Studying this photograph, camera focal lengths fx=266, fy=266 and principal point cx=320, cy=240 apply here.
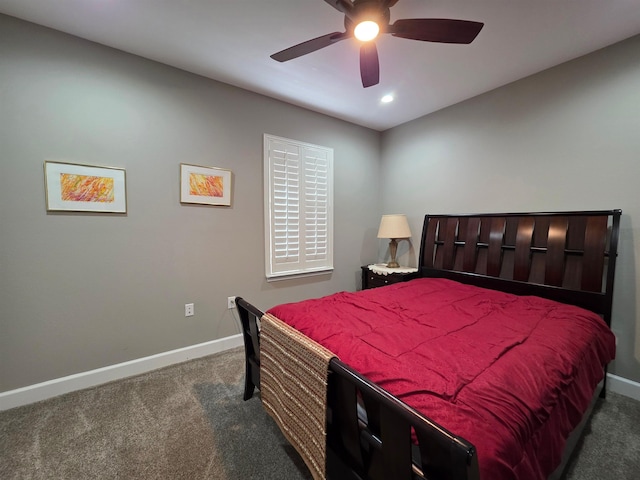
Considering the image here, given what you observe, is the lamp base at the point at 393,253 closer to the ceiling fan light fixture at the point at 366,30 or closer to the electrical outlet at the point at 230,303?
the electrical outlet at the point at 230,303

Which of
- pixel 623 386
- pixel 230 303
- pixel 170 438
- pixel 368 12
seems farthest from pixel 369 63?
pixel 623 386

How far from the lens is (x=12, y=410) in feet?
5.98

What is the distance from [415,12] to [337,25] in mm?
513

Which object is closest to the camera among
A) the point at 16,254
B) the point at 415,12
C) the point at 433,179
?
the point at 415,12

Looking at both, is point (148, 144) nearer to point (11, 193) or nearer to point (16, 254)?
point (11, 193)

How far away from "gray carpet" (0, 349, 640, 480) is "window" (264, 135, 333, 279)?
1419 millimetres

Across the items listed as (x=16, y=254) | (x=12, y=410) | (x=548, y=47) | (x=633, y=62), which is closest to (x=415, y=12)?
(x=548, y=47)

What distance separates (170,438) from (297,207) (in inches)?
89.5

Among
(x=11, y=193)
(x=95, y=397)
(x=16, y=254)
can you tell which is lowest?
(x=95, y=397)

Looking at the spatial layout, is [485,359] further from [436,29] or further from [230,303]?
[230,303]

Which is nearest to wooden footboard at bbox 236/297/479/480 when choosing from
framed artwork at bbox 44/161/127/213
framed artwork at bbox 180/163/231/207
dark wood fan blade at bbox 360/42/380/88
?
dark wood fan blade at bbox 360/42/380/88

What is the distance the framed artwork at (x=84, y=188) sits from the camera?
6.34 ft

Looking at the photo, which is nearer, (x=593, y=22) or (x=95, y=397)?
(x=593, y=22)

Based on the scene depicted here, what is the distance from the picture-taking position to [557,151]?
2.34 meters
